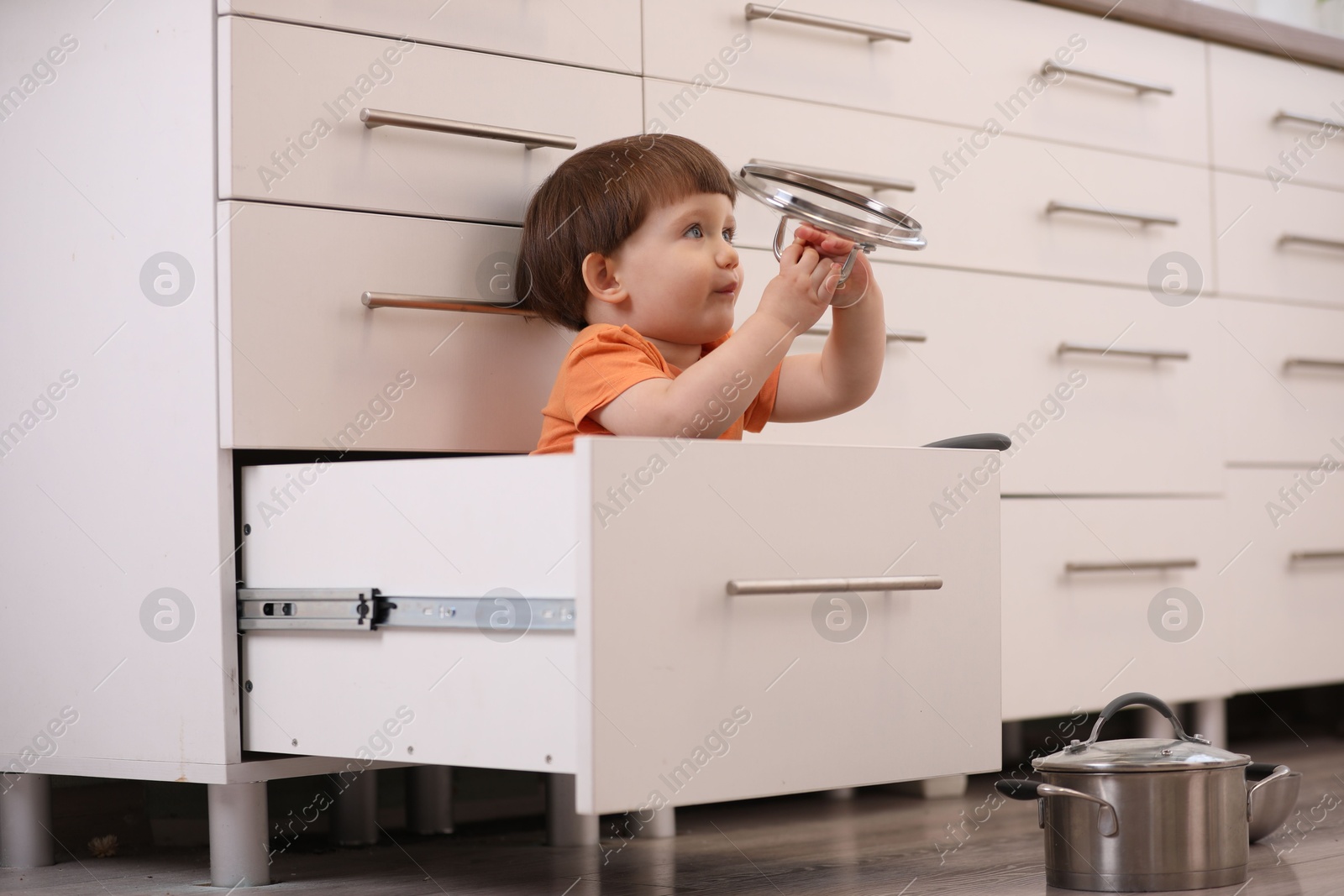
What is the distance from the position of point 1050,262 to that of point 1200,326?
26 cm

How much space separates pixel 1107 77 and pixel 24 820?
4.58 ft

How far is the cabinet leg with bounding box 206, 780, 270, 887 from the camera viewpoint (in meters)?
1.14

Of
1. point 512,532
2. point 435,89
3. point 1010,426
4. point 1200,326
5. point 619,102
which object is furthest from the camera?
point 1200,326

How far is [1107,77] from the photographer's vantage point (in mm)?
1681

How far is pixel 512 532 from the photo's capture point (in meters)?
0.93

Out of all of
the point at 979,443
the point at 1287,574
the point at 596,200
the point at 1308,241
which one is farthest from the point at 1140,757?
the point at 1308,241

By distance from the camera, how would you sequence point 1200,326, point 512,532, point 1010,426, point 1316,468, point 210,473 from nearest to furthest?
point 512,532 < point 210,473 < point 1010,426 < point 1200,326 < point 1316,468

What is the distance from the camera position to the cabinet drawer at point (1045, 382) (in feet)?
4.94

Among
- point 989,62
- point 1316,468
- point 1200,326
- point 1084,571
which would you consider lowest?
point 1084,571

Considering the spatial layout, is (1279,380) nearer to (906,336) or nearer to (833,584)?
(906,336)

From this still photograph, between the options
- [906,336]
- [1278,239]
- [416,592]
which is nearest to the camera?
[416,592]

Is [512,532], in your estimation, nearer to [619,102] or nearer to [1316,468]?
[619,102]

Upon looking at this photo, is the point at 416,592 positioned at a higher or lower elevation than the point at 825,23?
lower

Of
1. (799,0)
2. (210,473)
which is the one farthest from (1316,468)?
(210,473)
